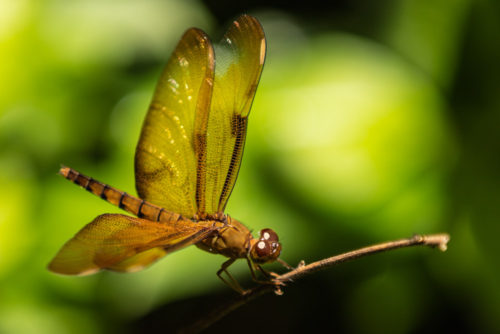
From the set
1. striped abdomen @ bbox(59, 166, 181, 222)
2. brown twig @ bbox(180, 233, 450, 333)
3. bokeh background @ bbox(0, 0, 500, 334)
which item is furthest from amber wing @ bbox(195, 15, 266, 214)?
bokeh background @ bbox(0, 0, 500, 334)

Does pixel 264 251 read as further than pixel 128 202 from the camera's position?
No

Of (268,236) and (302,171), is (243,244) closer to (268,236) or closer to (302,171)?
(268,236)

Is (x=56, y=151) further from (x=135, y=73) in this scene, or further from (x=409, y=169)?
(x=409, y=169)

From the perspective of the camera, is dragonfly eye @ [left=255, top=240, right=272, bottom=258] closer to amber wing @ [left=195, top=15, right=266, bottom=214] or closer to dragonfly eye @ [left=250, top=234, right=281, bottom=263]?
dragonfly eye @ [left=250, top=234, right=281, bottom=263]

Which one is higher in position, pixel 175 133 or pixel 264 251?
pixel 175 133

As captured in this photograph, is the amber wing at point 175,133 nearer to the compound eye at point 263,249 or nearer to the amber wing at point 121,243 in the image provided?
the amber wing at point 121,243

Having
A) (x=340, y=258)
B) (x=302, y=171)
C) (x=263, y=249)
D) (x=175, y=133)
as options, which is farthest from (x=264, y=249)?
(x=302, y=171)

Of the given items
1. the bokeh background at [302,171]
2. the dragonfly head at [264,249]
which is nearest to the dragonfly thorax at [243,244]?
the dragonfly head at [264,249]

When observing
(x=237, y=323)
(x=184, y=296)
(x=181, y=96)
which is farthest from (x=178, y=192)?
(x=237, y=323)
